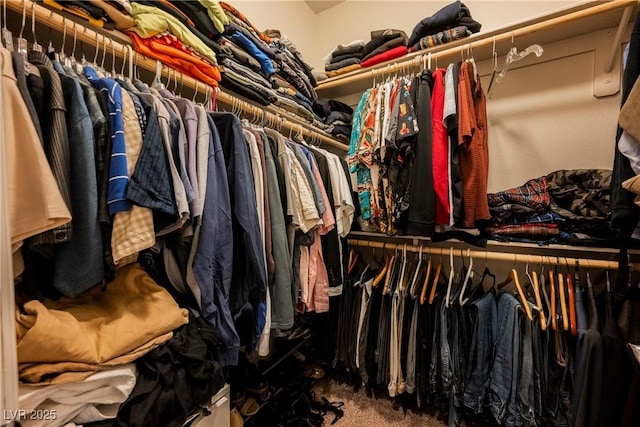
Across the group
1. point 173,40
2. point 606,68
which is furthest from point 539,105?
point 173,40

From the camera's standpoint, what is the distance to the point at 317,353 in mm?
1797

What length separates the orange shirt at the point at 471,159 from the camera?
1.15 metres

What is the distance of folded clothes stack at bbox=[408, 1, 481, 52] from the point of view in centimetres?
140

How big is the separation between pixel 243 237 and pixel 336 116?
137 centimetres

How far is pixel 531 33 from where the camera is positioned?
1283mm

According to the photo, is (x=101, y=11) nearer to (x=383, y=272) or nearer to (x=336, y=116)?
(x=336, y=116)

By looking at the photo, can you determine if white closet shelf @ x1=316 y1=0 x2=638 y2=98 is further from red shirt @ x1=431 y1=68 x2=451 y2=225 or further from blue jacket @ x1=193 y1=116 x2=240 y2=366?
blue jacket @ x1=193 y1=116 x2=240 y2=366

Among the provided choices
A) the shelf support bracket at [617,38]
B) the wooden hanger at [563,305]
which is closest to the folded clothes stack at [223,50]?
the shelf support bracket at [617,38]

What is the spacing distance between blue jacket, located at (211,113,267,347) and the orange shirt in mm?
919

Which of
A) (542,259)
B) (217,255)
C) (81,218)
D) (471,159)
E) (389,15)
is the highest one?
(389,15)

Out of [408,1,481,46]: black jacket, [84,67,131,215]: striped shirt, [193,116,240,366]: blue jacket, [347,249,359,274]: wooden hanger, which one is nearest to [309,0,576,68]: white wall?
[408,1,481,46]: black jacket

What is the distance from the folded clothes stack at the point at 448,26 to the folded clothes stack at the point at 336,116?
64cm

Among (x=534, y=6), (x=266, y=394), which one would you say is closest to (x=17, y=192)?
(x=266, y=394)

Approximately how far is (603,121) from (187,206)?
2016 millimetres
